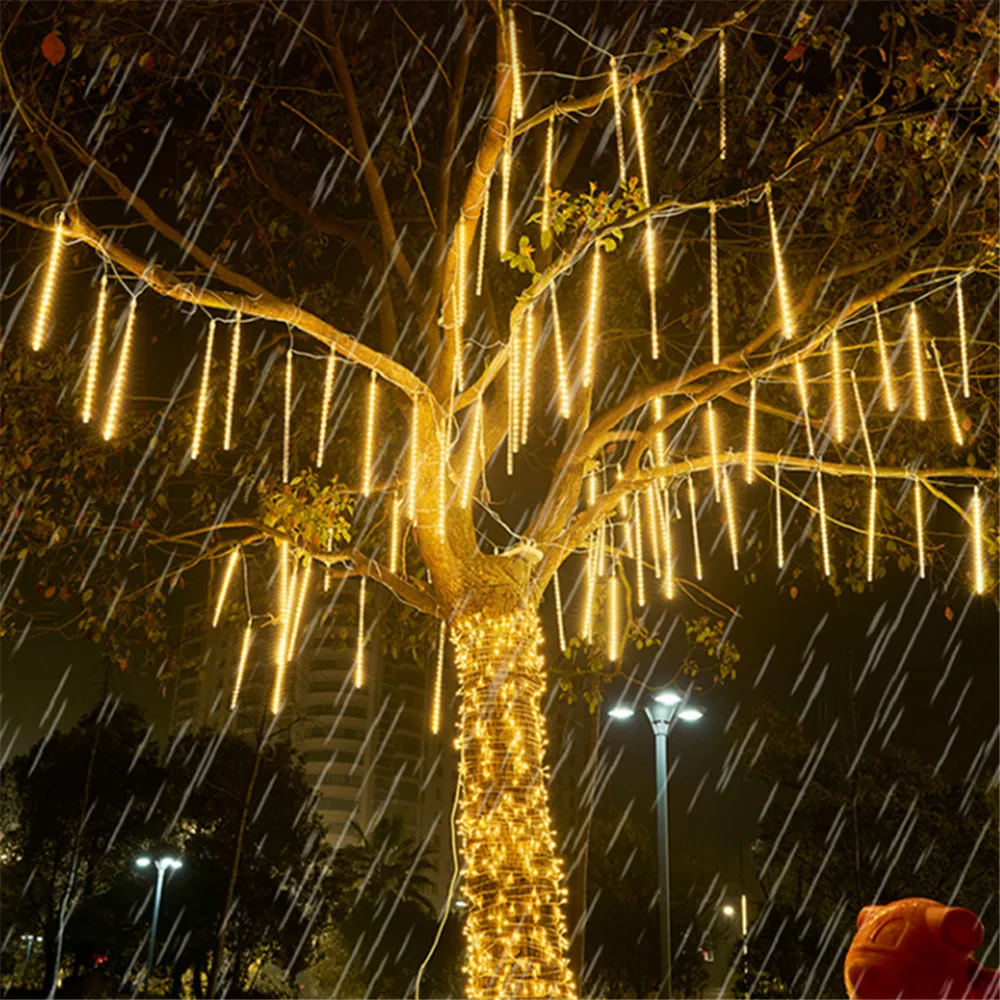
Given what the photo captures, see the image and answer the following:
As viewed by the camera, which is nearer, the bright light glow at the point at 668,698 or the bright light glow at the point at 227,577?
the bright light glow at the point at 227,577

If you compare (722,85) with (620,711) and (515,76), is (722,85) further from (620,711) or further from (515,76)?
(620,711)

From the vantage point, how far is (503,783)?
5.22m

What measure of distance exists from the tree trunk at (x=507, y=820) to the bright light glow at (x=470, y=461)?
697 millimetres

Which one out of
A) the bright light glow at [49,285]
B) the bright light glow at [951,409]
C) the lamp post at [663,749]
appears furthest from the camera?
the lamp post at [663,749]

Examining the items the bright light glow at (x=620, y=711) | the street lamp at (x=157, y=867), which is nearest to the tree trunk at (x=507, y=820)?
the bright light glow at (x=620, y=711)

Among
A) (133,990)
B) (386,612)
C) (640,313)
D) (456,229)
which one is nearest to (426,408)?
(456,229)

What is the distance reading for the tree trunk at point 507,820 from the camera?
4941 millimetres

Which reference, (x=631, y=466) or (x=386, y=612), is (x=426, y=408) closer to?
(x=631, y=466)

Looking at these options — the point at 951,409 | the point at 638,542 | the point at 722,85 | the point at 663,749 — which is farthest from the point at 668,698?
the point at 722,85

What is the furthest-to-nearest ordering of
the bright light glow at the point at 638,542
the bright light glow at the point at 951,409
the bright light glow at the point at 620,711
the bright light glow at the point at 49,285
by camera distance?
the bright light glow at the point at 620,711 < the bright light glow at the point at 638,542 < the bright light glow at the point at 951,409 < the bright light glow at the point at 49,285

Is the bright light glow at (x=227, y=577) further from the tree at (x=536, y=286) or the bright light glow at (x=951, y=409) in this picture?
the bright light glow at (x=951, y=409)

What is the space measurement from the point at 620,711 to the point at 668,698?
0.62 metres

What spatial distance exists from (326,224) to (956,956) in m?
5.75

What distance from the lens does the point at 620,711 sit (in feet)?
29.1
